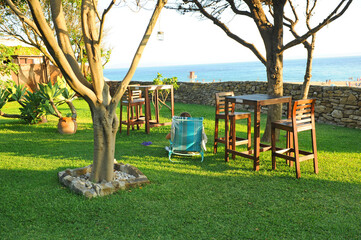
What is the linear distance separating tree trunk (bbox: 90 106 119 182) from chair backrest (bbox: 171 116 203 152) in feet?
5.36

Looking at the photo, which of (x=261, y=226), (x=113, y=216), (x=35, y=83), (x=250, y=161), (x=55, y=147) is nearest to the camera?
(x=261, y=226)

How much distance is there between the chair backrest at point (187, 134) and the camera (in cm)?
547

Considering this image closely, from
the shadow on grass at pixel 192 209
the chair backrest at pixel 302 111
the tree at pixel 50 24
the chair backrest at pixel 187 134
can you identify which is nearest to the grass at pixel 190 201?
the shadow on grass at pixel 192 209

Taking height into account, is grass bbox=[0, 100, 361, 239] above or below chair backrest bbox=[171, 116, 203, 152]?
below

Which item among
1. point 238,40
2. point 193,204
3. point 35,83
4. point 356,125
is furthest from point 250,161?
point 35,83

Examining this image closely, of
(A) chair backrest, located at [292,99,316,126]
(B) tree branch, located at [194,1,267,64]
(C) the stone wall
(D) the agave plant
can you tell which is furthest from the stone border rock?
(C) the stone wall

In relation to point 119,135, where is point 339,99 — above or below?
above

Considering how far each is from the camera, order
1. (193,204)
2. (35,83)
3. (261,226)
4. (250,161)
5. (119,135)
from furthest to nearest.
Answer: (35,83)
(119,135)
(250,161)
(193,204)
(261,226)

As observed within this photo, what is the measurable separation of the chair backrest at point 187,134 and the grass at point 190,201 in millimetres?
260

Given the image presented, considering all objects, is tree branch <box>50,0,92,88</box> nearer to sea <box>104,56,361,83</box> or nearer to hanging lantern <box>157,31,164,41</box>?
hanging lantern <box>157,31,164,41</box>

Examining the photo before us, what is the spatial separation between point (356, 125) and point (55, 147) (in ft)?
27.2

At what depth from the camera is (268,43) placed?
6785 mm

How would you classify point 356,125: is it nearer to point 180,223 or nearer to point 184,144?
point 184,144

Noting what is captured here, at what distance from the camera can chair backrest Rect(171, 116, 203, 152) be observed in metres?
5.47
